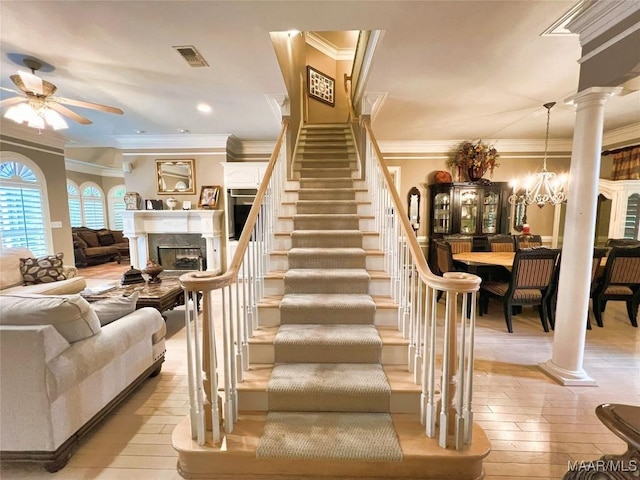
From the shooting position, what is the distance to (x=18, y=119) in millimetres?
2885

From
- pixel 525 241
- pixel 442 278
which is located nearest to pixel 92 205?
pixel 442 278

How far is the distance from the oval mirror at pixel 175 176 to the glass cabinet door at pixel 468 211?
540 cm

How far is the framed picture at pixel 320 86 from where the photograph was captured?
645 centimetres

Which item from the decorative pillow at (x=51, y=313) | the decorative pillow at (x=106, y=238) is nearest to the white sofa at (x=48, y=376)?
the decorative pillow at (x=51, y=313)

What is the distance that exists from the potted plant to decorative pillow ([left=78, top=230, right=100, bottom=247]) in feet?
30.9

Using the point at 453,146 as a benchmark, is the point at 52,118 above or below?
below

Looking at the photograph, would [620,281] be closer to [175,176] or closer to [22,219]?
[175,176]

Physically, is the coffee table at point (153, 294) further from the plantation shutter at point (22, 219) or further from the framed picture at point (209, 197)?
the plantation shutter at point (22, 219)

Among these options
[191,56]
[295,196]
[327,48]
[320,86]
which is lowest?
[295,196]

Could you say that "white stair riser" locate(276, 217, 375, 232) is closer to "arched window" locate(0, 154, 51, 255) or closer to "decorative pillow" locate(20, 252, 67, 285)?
"decorative pillow" locate(20, 252, 67, 285)

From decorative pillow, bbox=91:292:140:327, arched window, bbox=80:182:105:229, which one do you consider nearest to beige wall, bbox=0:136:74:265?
arched window, bbox=80:182:105:229

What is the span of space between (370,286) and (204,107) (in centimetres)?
346

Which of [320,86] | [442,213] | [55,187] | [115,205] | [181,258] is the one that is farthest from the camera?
[115,205]

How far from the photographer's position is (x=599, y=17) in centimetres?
204
